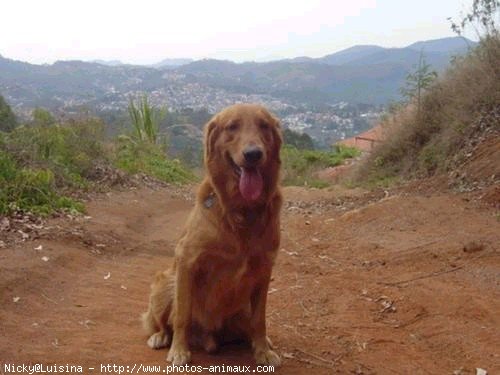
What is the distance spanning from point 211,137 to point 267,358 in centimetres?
137

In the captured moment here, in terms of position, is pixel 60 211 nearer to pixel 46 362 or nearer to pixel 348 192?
pixel 46 362

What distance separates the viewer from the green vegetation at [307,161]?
18.6 metres

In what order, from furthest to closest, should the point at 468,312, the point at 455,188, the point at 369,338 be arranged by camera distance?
the point at 455,188, the point at 468,312, the point at 369,338

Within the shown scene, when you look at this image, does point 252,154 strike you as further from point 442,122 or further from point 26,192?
point 442,122

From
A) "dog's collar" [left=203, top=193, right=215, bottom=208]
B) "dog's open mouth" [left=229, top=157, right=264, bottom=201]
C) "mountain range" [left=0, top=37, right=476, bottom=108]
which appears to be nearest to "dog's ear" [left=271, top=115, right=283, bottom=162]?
"dog's open mouth" [left=229, top=157, right=264, bottom=201]

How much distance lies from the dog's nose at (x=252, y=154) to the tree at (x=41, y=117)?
8.76m

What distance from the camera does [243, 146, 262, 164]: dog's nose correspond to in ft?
11.0

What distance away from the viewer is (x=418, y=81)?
13.0 meters

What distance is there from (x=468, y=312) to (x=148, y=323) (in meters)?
2.39

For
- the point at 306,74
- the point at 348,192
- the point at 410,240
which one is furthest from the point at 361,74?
the point at 410,240

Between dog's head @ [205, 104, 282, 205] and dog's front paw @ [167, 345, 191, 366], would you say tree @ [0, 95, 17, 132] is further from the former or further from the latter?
dog's front paw @ [167, 345, 191, 366]

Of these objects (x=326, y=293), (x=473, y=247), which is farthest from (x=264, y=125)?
(x=473, y=247)

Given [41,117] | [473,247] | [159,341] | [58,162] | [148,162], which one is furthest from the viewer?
[148,162]

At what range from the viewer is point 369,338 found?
167 inches
